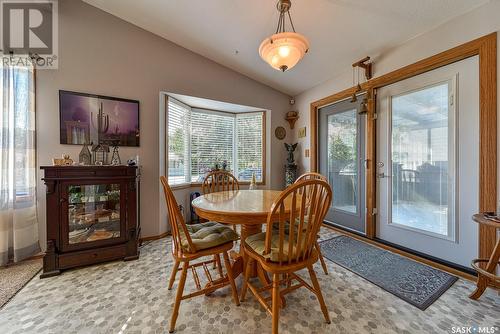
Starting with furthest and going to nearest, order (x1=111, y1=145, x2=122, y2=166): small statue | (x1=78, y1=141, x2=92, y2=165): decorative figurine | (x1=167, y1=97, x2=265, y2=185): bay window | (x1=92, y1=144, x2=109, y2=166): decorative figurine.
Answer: (x1=167, y1=97, x2=265, y2=185): bay window, (x1=111, y1=145, x2=122, y2=166): small statue, (x1=92, y1=144, x2=109, y2=166): decorative figurine, (x1=78, y1=141, x2=92, y2=165): decorative figurine

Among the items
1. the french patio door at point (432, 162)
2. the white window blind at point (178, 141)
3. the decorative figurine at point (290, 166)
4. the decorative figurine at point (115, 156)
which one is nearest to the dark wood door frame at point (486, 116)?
the french patio door at point (432, 162)

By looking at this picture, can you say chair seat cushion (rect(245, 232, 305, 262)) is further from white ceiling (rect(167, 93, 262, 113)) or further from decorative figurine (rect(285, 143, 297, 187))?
white ceiling (rect(167, 93, 262, 113))

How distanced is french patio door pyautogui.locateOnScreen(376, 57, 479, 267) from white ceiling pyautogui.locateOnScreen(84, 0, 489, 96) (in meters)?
0.53

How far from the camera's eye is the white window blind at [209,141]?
3.45 metres

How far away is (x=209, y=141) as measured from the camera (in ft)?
11.8

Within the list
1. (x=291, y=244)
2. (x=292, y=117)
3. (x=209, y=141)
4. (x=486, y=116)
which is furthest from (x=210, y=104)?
(x=486, y=116)

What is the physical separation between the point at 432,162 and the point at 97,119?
150 inches

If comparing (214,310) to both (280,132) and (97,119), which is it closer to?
(97,119)

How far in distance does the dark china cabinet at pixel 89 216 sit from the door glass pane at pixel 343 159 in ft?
9.35

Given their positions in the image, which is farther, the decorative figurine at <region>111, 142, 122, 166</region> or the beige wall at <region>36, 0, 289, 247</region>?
the decorative figurine at <region>111, 142, 122, 166</region>

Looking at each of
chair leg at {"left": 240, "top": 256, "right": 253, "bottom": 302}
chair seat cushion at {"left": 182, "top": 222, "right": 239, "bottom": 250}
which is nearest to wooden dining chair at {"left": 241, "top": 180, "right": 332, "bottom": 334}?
chair leg at {"left": 240, "top": 256, "right": 253, "bottom": 302}

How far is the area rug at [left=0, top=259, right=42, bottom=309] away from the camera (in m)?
1.55

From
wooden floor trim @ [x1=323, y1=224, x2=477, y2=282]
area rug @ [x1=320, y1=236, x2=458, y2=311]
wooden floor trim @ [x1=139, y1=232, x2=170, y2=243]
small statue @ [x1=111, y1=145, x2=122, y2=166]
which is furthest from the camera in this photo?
wooden floor trim @ [x1=139, y1=232, x2=170, y2=243]

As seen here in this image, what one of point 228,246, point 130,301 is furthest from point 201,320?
point 130,301
